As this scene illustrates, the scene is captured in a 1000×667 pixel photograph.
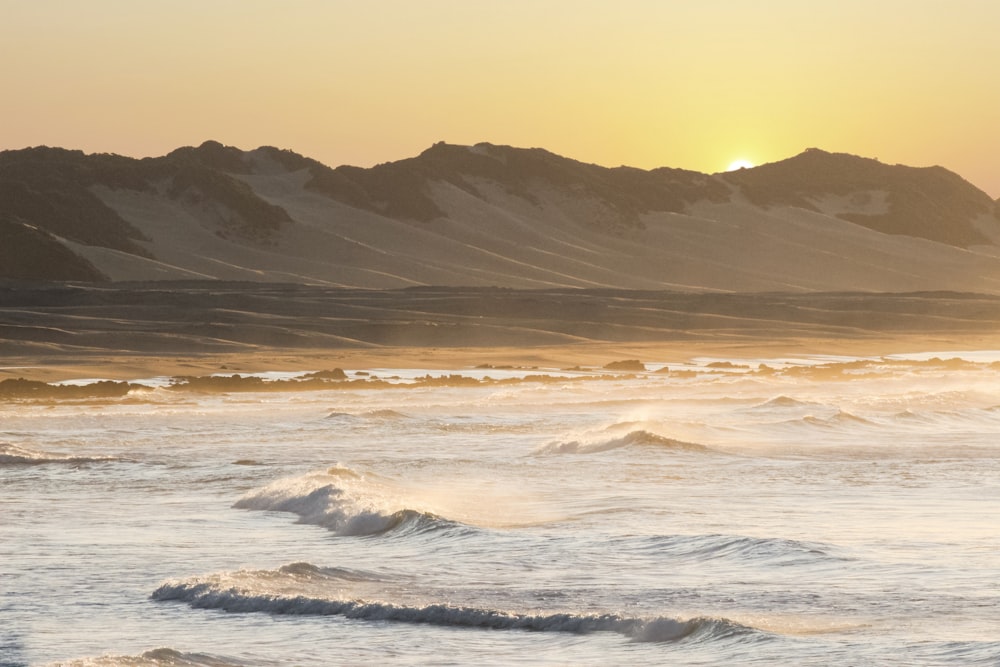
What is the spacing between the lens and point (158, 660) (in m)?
11.0

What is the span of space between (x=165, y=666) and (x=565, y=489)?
1185 cm

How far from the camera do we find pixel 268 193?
571ft

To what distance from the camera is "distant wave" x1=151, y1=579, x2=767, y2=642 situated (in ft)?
39.2

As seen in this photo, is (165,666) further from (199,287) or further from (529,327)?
(199,287)

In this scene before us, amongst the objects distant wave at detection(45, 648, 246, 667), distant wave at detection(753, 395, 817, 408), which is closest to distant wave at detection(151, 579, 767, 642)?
distant wave at detection(45, 648, 246, 667)

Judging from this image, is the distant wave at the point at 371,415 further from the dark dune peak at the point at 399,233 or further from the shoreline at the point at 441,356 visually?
the dark dune peak at the point at 399,233

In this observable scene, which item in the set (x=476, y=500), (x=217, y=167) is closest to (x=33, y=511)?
(x=476, y=500)

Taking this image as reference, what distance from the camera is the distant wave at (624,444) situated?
1110 inches

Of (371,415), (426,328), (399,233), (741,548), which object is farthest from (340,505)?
(399,233)

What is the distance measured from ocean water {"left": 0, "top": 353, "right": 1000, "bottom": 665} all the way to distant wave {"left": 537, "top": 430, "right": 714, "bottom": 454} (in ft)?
0.35

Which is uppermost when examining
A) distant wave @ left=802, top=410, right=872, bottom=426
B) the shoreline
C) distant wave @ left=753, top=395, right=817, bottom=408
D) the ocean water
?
the shoreline

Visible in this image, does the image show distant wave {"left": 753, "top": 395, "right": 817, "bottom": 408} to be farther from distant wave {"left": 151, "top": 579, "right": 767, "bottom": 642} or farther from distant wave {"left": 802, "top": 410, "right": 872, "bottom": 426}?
distant wave {"left": 151, "top": 579, "right": 767, "bottom": 642}

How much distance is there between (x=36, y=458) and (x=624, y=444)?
35.9 ft

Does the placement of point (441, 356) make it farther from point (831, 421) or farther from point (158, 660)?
point (158, 660)
